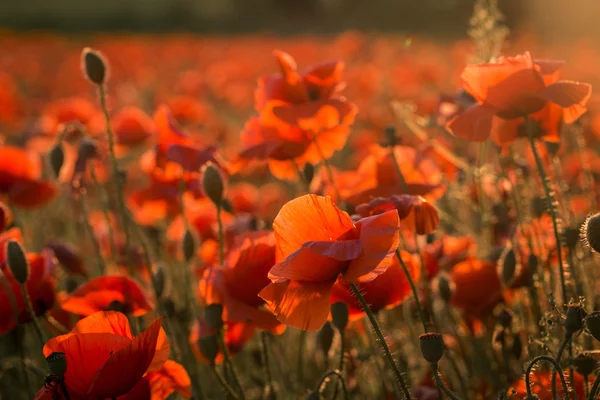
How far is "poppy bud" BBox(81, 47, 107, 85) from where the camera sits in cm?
191

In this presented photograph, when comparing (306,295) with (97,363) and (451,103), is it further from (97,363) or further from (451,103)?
(451,103)

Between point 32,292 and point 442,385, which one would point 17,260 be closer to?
point 32,292

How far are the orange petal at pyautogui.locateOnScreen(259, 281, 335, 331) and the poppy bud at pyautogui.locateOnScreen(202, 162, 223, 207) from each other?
0.52m

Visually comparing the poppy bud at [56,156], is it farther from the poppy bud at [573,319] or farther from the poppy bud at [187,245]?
the poppy bud at [573,319]

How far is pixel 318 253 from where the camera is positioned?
3.73ft

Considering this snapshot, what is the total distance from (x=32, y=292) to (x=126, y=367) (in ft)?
2.11

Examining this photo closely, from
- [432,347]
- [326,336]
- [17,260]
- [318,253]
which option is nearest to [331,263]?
[318,253]

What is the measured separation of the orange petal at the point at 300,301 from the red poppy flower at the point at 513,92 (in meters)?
0.44

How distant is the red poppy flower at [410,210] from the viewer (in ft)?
4.65

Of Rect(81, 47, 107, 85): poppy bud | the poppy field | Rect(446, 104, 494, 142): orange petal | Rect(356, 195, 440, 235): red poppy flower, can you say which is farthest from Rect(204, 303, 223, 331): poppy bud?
Rect(81, 47, 107, 85): poppy bud

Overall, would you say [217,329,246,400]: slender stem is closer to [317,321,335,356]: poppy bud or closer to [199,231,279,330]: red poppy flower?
[199,231,279,330]: red poppy flower

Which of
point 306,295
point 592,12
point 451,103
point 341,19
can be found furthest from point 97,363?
point 341,19

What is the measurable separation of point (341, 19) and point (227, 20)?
472 cm

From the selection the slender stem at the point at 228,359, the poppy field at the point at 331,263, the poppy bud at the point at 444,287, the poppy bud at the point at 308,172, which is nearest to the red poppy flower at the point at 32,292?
the poppy field at the point at 331,263
